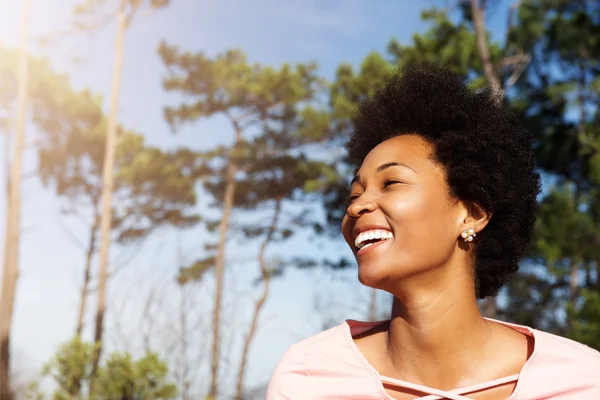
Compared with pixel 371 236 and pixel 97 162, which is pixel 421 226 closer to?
pixel 371 236

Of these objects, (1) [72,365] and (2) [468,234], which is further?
(1) [72,365]

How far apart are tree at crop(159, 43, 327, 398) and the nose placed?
1614 cm

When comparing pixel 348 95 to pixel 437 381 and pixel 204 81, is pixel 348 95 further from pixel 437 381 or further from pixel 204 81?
pixel 437 381

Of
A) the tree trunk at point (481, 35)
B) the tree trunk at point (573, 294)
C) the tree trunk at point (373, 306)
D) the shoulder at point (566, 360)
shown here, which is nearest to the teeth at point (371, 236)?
the shoulder at point (566, 360)

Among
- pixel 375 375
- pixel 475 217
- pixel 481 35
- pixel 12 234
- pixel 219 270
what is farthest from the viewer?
pixel 219 270

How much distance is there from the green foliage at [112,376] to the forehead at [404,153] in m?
6.62

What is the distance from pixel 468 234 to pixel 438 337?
13.3 inches

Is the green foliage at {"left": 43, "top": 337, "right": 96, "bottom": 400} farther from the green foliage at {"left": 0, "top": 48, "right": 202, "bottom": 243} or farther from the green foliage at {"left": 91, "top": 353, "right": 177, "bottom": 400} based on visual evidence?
the green foliage at {"left": 0, "top": 48, "right": 202, "bottom": 243}

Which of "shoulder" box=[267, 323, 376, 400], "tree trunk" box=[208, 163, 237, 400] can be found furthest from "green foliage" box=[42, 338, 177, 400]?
"tree trunk" box=[208, 163, 237, 400]

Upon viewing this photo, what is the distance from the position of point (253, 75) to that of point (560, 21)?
8972mm

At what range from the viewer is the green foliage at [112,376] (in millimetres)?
8094

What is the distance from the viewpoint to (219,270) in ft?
60.3

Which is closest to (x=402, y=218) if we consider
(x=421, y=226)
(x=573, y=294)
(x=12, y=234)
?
(x=421, y=226)

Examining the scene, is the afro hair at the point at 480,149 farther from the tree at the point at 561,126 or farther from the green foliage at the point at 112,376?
the tree at the point at 561,126
